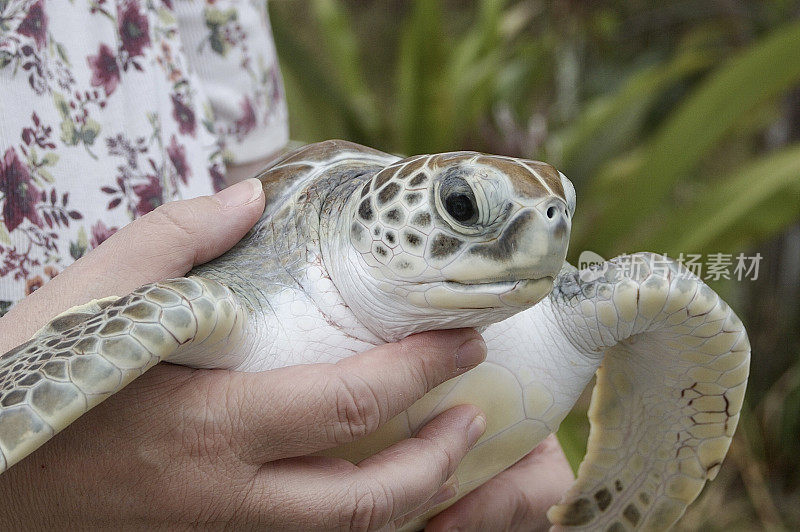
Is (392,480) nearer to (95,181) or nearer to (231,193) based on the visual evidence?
(231,193)

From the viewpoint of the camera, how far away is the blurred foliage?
6.14ft

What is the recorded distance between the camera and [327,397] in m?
0.62

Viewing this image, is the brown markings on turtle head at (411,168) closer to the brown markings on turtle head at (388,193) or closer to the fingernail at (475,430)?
the brown markings on turtle head at (388,193)

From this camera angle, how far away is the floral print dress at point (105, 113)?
745 mm

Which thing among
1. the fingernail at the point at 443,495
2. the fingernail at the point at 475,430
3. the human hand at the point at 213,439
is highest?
the human hand at the point at 213,439

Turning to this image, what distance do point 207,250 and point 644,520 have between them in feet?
2.11

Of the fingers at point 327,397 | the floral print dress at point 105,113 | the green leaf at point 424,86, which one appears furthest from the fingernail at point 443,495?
the green leaf at point 424,86

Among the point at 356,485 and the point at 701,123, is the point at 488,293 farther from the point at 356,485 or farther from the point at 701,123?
the point at 701,123

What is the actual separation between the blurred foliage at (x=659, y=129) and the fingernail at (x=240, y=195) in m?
0.92

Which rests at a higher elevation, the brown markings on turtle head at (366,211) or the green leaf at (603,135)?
the brown markings on turtle head at (366,211)

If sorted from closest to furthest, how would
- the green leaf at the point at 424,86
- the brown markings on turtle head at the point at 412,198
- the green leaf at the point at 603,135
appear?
the brown markings on turtle head at the point at 412,198
the green leaf at the point at 424,86
the green leaf at the point at 603,135

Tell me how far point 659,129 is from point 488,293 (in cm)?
269

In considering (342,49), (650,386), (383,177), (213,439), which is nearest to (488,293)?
(383,177)

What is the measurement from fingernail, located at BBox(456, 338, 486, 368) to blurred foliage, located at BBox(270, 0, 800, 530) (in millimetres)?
806
